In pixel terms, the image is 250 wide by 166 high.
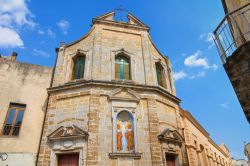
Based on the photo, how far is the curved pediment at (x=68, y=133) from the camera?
361 inches

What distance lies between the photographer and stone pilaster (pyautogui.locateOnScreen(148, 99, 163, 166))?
30.3 feet

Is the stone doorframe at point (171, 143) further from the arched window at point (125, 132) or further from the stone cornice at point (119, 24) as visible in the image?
the stone cornice at point (119, 24)

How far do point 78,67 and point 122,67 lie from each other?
2.53 m

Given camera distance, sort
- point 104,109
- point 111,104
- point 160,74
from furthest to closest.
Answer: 1. point 160,74
2. point 111,104
3. point 104,109

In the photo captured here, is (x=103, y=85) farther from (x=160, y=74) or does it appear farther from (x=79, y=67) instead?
(x=160, y=74)

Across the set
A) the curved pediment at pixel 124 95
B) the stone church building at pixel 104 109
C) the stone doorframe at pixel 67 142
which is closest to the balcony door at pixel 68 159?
the stone church building at pixel 104 109

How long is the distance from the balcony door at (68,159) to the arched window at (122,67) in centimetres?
459

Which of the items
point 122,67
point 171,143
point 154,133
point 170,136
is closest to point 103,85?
point 122,67

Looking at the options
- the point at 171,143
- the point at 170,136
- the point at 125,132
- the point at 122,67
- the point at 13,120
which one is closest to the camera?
the point at 125,132

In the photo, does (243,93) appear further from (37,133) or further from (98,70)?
(37,133)

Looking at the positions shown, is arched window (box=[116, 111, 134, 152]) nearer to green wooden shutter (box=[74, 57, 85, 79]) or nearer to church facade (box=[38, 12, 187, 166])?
church facade (box=[38, 12, 187, 166])

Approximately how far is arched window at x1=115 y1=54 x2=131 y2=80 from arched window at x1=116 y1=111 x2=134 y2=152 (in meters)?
2.30

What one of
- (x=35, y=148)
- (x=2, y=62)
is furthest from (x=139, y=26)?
(x=35, y=148)

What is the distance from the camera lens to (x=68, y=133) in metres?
9.38
